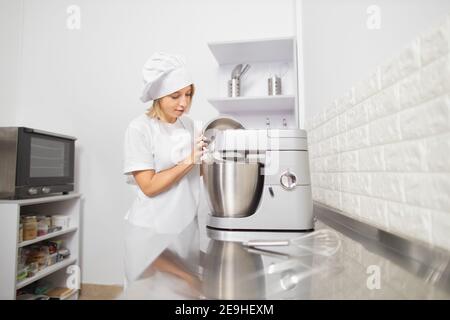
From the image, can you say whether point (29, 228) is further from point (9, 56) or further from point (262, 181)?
point (262, 181)

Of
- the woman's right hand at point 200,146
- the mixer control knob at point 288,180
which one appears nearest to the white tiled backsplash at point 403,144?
the mixer control knob at point 288,180

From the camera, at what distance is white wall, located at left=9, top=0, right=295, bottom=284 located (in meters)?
2.03

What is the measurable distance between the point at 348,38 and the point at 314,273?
82cm

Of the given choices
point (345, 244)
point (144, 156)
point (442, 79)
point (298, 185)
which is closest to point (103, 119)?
point (144, 156)

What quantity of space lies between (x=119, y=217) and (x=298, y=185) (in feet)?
5.78

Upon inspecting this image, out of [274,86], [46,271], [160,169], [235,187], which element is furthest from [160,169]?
[46,271]

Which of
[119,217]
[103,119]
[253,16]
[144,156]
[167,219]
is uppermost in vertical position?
[253,16]

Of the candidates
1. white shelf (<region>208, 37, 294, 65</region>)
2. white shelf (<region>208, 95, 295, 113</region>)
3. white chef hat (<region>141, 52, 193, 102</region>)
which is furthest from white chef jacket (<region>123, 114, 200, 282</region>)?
white shelf (<region>208, 37, 294, 65</region>)

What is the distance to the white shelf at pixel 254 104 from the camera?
1650 mm

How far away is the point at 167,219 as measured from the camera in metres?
1.12

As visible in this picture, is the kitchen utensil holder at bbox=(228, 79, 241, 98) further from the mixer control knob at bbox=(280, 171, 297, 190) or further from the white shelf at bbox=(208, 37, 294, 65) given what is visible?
the mixer control knob at bbox=(280, 171, 297, 190)

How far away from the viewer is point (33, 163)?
1714 millimetres

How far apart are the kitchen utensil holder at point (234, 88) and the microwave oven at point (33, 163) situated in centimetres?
115

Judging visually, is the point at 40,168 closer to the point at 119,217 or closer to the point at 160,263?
the point at 119,217
